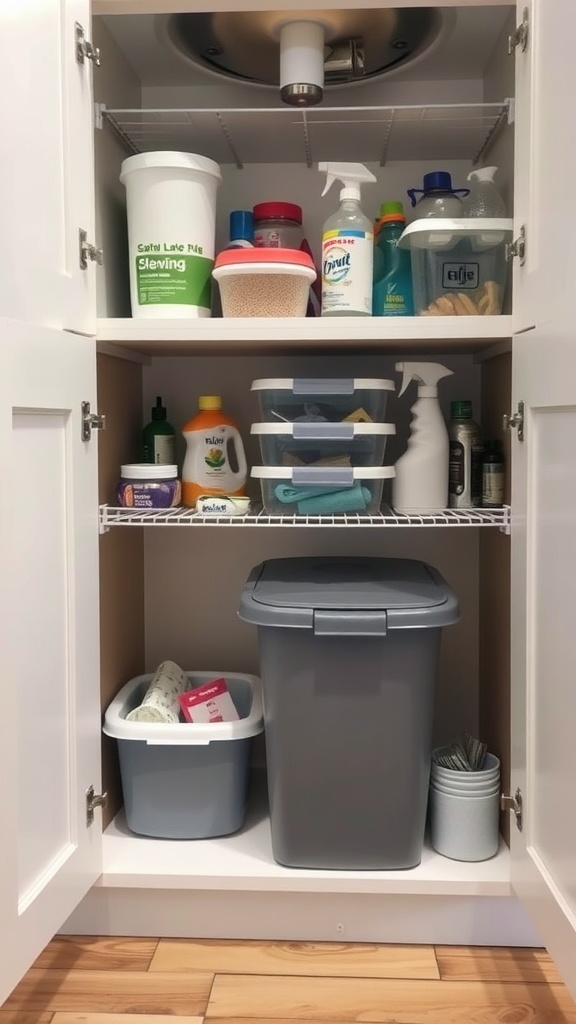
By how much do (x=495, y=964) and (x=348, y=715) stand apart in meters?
0.46

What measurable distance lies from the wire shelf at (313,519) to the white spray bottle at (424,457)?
0.11ft

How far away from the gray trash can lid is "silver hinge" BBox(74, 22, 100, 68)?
0.88 meters

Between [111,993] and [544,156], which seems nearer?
[544,156]

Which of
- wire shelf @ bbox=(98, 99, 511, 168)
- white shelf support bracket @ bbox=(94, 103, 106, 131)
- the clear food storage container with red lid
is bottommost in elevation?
the clear food storage container with red lid

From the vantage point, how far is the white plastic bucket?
60.2 inches

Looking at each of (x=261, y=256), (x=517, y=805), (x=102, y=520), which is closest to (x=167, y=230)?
(x=261, y=256)

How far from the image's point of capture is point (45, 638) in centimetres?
124

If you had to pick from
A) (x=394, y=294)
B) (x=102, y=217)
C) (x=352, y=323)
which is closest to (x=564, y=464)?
(x=352, y=323)

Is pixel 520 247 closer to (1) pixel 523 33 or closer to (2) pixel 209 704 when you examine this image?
(1) pixel 523 33

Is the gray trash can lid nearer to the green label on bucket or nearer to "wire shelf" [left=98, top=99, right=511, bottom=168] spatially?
the green label on bucket

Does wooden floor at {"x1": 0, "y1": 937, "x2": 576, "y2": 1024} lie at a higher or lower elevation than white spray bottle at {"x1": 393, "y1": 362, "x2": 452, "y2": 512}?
lower

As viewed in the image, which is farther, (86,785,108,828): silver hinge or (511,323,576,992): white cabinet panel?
(86,785,108,828): silver hinge

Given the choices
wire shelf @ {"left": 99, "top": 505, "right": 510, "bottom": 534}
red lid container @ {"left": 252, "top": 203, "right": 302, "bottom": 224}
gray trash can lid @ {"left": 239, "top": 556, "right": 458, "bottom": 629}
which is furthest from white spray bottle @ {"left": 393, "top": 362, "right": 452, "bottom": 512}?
red lid container @ {"left": 252, "top": 203, "right": 302, "bottom": 224}

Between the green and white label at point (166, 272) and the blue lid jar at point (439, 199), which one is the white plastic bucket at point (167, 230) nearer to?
the green and white label at point (166, 272)
